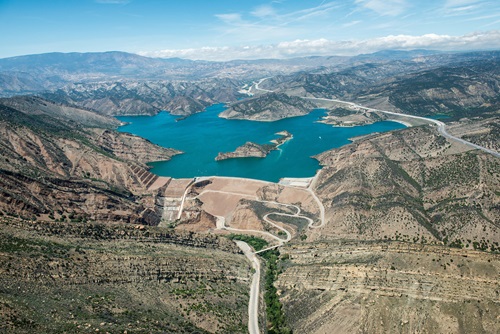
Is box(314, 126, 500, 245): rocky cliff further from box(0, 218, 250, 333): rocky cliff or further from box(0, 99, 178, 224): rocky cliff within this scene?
box(0, 99, 178, 224): rocky cliff

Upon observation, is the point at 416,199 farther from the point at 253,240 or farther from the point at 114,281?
the point at 114,281

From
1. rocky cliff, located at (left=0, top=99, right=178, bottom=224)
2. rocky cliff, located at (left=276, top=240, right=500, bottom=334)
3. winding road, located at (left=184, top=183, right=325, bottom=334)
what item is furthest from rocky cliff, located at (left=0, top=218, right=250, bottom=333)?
rocky cliff, located at (left=0, top=99, right=178, bottom=224)

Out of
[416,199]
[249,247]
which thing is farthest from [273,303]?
[416,199]

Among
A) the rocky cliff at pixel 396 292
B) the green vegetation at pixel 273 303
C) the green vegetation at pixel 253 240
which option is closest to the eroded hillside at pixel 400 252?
the rocky cliff at pixel 396 292

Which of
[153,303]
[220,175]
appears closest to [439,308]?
[153,303]

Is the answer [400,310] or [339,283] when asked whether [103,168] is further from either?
[400,310]

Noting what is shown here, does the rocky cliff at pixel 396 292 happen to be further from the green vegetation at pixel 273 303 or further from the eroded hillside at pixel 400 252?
the green vegetation at pixel 273 303
